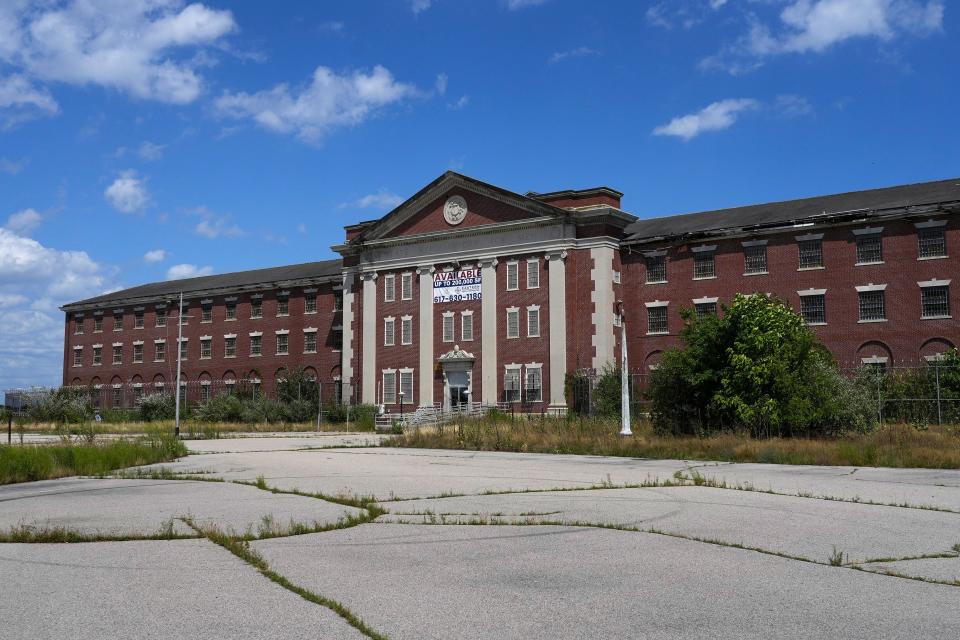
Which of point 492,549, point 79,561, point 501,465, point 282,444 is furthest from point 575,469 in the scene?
point 282,444

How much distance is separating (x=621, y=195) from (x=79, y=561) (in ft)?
136

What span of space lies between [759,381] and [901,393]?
13313 millimetres

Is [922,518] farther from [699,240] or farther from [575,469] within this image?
[699,240]

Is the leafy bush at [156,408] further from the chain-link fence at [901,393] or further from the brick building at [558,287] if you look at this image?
the chain-link fence at [901,393]

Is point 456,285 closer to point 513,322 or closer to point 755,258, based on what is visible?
point 513,322

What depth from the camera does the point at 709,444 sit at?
71.8 ft

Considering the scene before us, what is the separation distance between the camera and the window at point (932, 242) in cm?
3875

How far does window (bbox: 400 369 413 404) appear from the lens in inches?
2013

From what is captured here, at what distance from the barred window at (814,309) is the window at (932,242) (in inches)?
182

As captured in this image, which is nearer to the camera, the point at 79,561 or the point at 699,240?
the point at 79,561

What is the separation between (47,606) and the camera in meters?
6.34

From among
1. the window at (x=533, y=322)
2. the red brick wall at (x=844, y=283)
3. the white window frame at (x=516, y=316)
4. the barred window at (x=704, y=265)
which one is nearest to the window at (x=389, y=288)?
the white window frame at (x=516, y=316)

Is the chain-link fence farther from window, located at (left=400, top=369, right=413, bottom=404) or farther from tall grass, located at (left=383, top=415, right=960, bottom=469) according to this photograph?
window, located at (left=400, top=369, right=413, bottom=404)

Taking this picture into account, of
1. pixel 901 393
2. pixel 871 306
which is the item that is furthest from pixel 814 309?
pixel 901 393
